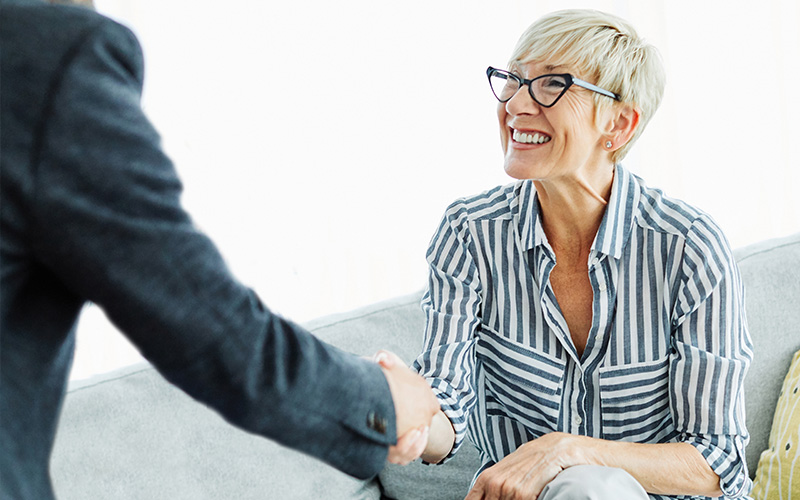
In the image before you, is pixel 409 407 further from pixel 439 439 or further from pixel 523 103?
pixel 523 103

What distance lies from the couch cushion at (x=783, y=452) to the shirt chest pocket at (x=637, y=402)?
43 cm

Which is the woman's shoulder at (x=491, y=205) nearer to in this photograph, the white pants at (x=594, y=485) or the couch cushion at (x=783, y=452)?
the white pants at (x=594, y=485)

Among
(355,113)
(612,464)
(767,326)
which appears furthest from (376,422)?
(355,113)

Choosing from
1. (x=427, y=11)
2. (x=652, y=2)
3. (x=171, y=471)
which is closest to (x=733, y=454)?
(x=171, y=471)

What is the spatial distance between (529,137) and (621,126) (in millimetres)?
181

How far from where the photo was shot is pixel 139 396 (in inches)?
61.9

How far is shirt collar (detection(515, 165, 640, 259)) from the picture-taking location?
141cm

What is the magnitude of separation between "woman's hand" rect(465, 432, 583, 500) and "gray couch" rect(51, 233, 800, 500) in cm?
Result: 42

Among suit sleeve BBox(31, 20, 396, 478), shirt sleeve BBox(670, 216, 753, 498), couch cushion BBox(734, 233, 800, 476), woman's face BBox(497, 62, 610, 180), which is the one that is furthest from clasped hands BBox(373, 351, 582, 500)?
couch cushion BBox(734, 233, 800, 476)

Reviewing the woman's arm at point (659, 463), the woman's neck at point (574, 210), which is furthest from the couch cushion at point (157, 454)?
the woman's neck at point (574, 210)

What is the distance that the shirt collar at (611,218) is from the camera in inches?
55.6

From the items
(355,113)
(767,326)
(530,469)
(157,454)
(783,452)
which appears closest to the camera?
(530,469)

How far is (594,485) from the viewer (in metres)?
1.20

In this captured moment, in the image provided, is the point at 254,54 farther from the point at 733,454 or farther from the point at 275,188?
the point at 733,454
